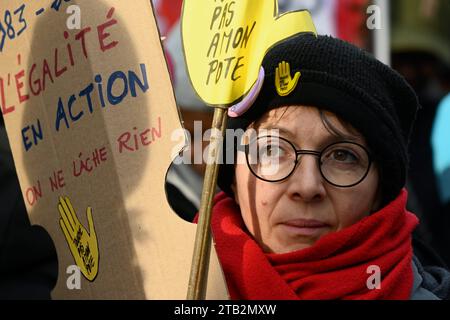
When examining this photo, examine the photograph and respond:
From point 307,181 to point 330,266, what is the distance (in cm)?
18

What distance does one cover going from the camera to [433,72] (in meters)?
5.47

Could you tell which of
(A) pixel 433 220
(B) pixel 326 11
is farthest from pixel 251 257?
(B) pixel 326 11

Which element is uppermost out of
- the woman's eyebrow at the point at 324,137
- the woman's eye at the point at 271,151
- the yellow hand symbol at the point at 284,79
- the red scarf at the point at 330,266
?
the yellow hand symbol at the point at 284,79

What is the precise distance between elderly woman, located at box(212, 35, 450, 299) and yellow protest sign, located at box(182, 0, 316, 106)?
95 mm

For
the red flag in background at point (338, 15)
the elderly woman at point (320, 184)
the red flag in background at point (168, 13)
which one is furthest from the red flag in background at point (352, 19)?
the elderly woman at point (320, 184)

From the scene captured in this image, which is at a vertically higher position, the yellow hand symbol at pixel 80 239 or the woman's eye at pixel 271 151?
the woman's eye at pixel 271 151

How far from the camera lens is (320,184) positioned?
2039 mm

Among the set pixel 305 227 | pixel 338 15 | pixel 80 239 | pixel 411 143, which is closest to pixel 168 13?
pixel 338 15

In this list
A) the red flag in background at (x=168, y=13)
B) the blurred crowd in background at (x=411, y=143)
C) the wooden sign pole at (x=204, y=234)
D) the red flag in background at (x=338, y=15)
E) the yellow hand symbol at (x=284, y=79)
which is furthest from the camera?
the red flag in background at (x=168, y=13)

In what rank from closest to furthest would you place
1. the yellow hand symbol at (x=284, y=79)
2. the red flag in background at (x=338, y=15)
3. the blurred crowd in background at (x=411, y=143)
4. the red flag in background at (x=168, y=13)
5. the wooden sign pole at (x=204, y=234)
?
the wooden sign pole at (x=204, y=234)
the yellow hand symbol at (x=284, y=79)
the blurred crowd in background at (x=411, y=143)
the red flag in background at (x=338, y=15)
the red flag in background at (x=168, y=13)

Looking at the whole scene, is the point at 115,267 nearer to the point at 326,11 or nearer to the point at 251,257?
the point at 251,257

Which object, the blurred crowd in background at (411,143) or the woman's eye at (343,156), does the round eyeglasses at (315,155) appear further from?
the blurred crowd in background at (411,143)

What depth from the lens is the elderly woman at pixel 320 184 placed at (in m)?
2.06

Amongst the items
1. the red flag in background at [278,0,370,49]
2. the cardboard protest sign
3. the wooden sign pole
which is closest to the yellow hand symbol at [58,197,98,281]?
the cardboard protest sign
